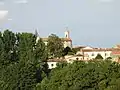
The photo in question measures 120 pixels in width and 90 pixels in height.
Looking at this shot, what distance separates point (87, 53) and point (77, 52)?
4.16 feet

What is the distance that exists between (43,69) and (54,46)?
23.8 feet

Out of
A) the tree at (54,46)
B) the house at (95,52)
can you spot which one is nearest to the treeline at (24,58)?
the tree at (54,46)

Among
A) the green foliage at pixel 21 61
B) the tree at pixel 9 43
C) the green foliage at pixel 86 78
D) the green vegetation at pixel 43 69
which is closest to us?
the green foliage at pixel 86 78

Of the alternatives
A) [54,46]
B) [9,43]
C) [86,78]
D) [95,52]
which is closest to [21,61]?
[9,43]

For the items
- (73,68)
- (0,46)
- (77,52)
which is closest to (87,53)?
(77,52)

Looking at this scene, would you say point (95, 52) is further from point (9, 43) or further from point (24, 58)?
point (24, 58)

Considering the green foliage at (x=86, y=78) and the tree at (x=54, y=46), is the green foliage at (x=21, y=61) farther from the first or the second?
the green foliage at (x=86, y=78)

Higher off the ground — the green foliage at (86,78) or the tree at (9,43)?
the tree at (9,43)

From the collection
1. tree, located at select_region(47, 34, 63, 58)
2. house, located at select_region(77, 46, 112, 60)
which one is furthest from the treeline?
house, located at select_region(77, 46, 112, 60)

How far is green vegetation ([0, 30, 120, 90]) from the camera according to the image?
35.9 meters

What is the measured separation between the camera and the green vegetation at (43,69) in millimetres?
35938

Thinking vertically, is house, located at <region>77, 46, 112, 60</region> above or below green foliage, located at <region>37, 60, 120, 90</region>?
above

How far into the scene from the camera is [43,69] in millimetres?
50219

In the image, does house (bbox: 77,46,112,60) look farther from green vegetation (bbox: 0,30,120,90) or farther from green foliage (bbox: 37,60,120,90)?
green foliage (bbox: 37,60,120,90)
